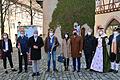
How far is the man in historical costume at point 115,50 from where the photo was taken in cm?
1381

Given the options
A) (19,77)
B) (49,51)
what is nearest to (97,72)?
(49,51)

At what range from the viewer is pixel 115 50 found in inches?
543

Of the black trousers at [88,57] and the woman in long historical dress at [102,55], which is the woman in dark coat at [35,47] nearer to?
the black trousers at [88,57]

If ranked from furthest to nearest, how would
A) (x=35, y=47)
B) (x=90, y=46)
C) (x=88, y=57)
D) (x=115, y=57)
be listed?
(x=88, y=57), (x=90, y=46), (x=115, y=57), (x=35, y=47)

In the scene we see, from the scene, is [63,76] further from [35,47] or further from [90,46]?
[90,46]

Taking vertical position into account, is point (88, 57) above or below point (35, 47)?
below

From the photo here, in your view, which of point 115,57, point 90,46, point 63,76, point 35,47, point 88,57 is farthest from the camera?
point 88,57

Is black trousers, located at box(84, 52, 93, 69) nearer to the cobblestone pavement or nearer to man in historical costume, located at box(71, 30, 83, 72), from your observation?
the cobblestone pavement

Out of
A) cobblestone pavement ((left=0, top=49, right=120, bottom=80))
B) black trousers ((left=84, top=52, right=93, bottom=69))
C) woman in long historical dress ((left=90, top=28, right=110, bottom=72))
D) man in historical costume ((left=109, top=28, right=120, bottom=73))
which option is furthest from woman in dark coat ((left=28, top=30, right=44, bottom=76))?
man in historical costume ((left=109, top=28, right=120, bottom=73))

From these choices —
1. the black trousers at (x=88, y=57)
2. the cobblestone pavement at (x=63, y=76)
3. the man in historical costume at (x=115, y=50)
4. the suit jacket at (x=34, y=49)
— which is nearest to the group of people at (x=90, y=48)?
the man in historical costume at (x=115, y=50)

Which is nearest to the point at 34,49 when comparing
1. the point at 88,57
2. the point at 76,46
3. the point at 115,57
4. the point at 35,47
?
the point at 35,47

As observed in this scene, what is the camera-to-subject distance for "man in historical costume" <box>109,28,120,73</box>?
13812mm

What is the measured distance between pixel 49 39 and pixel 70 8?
20.9 meters

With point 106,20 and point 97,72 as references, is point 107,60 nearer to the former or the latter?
point 97,72
